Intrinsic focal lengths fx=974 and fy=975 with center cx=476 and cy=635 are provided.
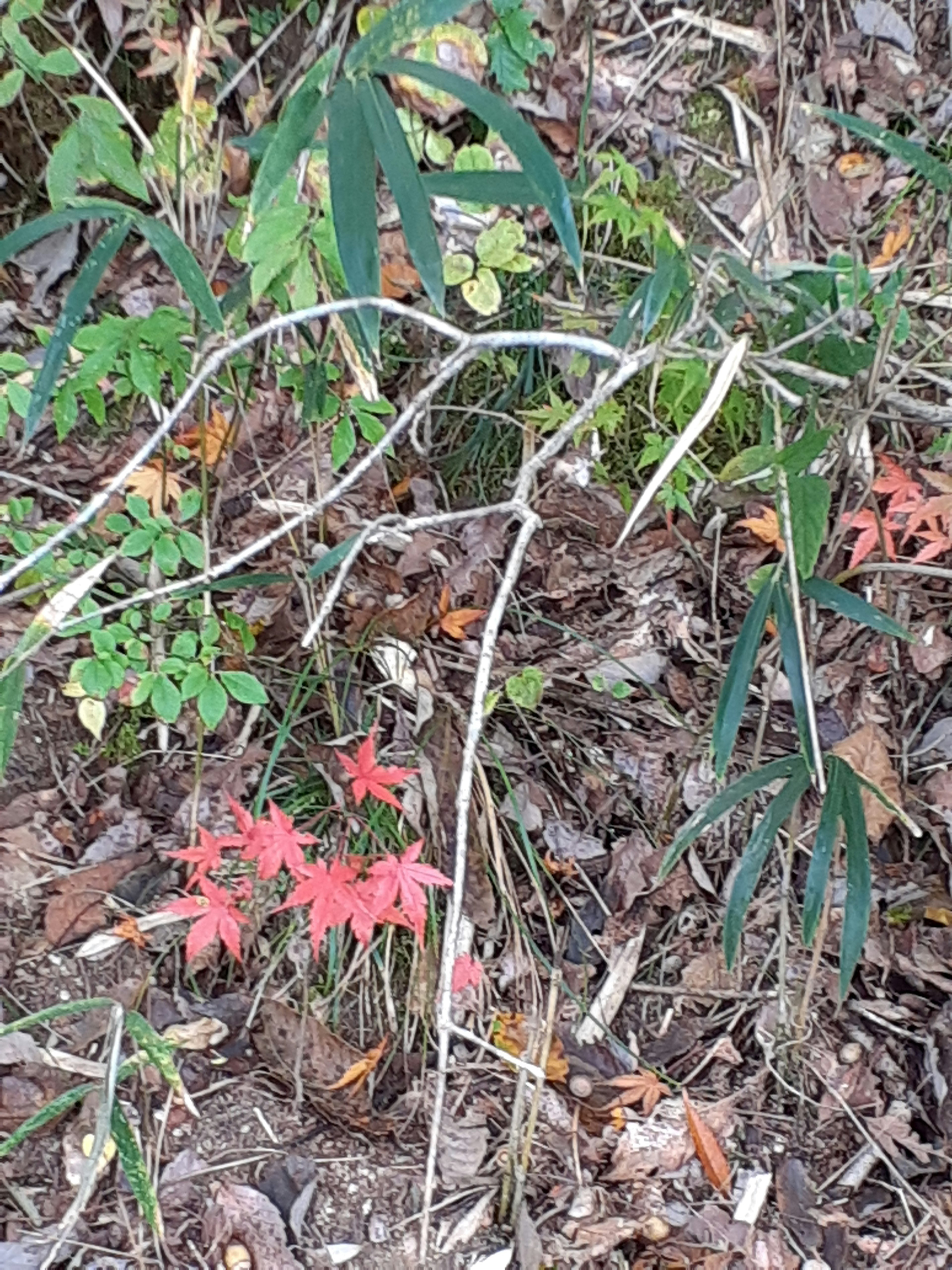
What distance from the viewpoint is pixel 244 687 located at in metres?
1.14

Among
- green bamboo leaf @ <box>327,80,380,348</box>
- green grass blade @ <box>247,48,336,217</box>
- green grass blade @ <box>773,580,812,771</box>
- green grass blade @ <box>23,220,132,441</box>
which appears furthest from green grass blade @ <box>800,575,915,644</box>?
green grass blade @ <box>23,220,132,441</box>

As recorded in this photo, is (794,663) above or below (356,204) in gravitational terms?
below

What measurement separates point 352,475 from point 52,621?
0.31m

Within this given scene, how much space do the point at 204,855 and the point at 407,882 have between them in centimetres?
25

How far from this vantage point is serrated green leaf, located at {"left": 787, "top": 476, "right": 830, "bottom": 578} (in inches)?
39.8

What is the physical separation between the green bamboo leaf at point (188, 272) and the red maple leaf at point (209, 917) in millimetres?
639

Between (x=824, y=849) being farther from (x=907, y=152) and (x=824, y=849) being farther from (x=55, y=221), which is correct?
(x=55, y=221)

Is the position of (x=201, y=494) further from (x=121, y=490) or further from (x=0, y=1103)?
(x=0, y=1103)

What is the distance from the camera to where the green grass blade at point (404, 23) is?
819 mm

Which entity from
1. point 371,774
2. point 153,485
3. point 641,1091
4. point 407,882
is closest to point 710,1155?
point 641,1091

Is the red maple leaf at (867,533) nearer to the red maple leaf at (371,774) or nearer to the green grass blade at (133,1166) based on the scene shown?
the red maple leaf at (371,774)

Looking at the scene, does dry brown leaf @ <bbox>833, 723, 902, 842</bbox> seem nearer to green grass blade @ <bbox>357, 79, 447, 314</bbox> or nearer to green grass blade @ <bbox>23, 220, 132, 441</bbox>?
green grass blade @ <bbox>357, 79, 447, 314</bbox>

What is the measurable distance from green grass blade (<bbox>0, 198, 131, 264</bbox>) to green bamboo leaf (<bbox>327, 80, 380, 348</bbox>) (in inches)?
11.2

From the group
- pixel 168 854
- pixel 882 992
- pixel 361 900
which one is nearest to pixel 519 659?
pixel 361 900
